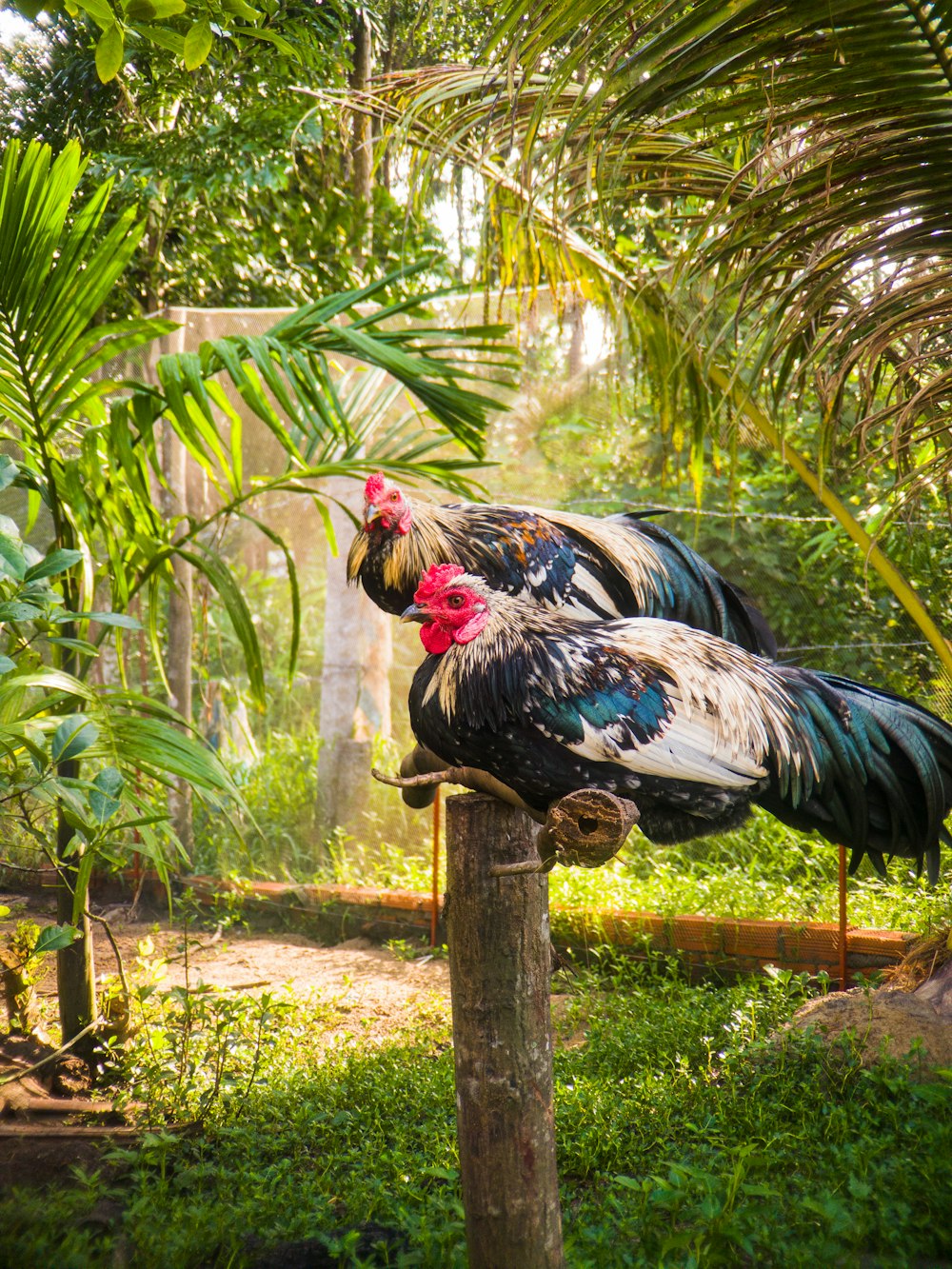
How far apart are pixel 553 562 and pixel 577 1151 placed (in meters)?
1.51

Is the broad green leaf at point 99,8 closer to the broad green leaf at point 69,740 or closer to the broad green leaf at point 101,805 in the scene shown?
the broad green leaf at point 69,740

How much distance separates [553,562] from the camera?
1.89 meters

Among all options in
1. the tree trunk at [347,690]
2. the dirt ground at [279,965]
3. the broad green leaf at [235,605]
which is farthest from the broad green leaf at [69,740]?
the tree trunk at [347,690]

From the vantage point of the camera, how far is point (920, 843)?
63.6 inches

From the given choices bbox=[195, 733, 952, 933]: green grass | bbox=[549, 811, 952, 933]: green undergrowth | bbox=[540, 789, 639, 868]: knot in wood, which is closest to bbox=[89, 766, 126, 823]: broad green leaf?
bbox=[540, 789, 639, 868]: knot in wood

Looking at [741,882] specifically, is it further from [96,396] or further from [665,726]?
[96,396]

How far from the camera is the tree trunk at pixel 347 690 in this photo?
529 cm

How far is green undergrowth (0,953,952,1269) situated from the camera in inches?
68.8

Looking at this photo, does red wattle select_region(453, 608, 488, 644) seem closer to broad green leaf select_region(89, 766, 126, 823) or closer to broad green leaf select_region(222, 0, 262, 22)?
broad green leaf select_region(89, 766, 126, 823)

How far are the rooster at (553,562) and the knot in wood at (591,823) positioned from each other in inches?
23.8

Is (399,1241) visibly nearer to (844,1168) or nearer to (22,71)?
(844,1168)

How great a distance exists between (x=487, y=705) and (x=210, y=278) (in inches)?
150

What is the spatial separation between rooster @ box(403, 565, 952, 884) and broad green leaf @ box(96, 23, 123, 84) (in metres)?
0.84

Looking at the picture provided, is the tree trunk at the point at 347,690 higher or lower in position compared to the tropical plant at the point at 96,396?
lower
